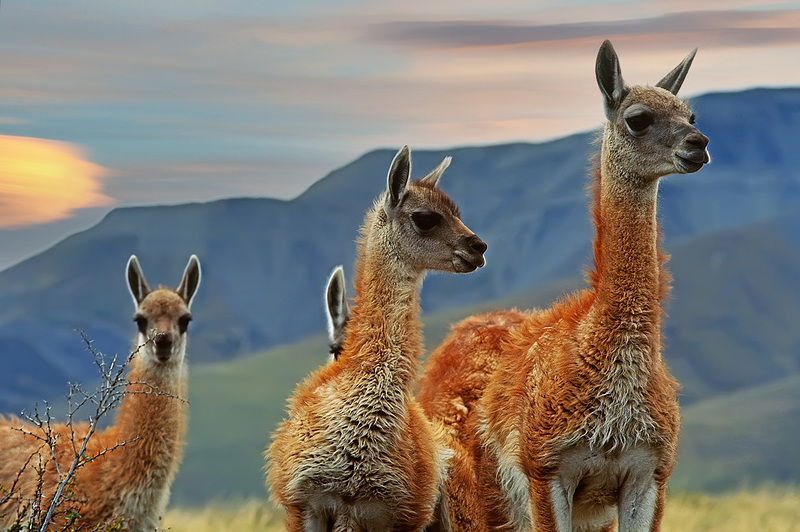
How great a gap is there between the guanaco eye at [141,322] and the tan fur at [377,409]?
2484mm

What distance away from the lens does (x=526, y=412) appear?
244 inches

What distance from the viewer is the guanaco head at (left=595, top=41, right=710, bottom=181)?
5992 mm

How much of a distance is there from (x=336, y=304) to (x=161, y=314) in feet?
6.02

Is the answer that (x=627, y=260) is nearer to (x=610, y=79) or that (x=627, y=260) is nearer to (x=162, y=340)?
(x=610, y=79)

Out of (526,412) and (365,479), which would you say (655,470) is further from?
(365,479)

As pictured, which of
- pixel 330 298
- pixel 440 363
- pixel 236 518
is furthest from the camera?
pixel 236 518

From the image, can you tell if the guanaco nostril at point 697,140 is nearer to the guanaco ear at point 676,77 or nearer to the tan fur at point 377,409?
the guanaco ear at point 676,77

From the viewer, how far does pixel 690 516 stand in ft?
36.6

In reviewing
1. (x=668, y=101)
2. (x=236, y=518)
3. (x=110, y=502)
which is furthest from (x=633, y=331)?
(x=236, y=518)

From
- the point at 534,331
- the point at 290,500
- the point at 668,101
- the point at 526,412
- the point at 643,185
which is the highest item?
the point at 668,101

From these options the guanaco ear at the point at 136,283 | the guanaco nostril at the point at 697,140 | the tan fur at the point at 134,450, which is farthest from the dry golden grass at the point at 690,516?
the guanaco nostril at the point at 697,140

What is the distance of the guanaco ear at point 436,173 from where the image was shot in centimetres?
689

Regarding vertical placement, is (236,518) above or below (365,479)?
above

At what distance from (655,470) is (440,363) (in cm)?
229
